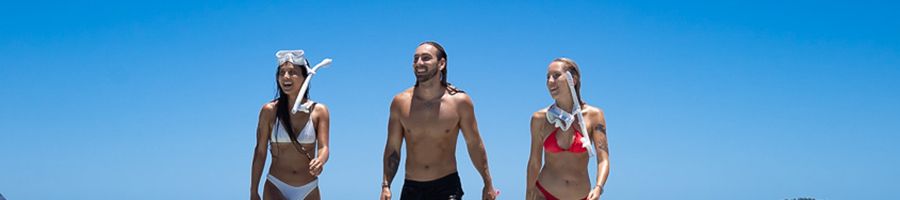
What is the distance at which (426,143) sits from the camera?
1516cm

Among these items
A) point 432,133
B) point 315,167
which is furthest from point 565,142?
point 315,167

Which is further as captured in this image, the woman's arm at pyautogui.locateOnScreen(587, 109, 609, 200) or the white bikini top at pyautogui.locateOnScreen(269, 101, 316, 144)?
the white bikini top at pyautogui.locateOnScreen(269, 101, 316, 144)

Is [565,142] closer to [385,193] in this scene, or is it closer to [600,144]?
[600,144]

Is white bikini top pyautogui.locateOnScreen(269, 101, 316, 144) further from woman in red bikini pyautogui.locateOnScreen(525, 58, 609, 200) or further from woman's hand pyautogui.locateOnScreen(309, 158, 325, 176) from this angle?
→ woman in red bikini pyautogui.locateOnScreen(525, 58, 609, 200)

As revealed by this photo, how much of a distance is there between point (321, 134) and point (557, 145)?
311 centimetres

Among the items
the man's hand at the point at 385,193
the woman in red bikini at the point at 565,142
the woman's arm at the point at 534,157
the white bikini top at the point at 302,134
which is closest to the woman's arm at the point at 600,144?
the woman in red bikini at the point at 565,142

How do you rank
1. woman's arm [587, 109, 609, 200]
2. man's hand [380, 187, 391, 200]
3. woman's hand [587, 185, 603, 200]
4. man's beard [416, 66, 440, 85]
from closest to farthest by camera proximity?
1. woman's hand [587, 185, 603, 200]
2. woman's arm [587, 109, 609, 200]
3. man's hand [380, 187, 391, 200]
4. man's beard [416, 66, 440, 85]

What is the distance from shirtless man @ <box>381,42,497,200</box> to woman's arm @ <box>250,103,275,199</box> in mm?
1674

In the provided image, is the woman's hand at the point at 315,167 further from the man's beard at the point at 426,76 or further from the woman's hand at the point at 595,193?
the woman's hand at the point at 595,193

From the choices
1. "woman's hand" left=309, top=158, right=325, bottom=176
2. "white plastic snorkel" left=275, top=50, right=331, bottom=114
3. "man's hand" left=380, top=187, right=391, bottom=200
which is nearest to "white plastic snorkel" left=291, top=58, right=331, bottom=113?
"white plastic snorkel" left=275, top=50, right=331, bottom=114

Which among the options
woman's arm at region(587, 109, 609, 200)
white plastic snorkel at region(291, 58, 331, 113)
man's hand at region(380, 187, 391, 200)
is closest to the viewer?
woman's arm at region(587, 109, 609, 200)

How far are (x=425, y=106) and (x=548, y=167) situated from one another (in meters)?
2.01

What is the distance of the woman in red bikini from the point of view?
46.0ft

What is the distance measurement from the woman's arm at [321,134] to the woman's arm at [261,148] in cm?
62
